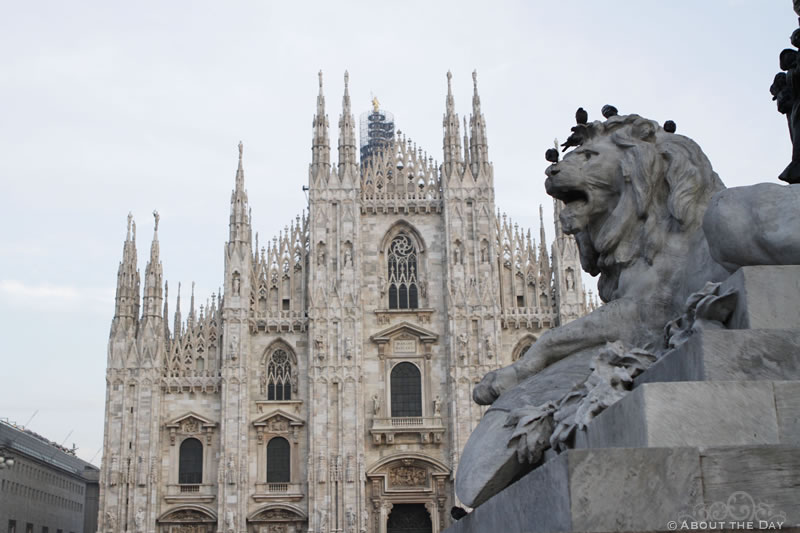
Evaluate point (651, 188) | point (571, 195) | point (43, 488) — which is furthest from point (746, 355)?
point (43, 488)

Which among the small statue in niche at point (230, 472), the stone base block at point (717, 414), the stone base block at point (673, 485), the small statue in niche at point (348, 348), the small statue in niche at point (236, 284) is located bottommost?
the stone base block at point (673, 485)

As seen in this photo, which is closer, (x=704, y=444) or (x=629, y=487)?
(x=629, y=487)

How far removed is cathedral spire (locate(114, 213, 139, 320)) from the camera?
93.9 ft

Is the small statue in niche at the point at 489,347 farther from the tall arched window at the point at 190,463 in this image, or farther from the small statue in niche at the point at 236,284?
the tall arched window at the point at 190,463

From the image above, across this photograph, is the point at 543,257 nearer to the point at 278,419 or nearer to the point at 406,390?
the point at 406,390

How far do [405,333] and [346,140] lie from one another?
6.26 metres

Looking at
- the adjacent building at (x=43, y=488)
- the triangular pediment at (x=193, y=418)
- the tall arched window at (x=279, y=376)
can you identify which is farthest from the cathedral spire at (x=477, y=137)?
the adjacent building at (x=43, y=488)

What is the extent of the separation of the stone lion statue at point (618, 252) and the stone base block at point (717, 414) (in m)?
0.78

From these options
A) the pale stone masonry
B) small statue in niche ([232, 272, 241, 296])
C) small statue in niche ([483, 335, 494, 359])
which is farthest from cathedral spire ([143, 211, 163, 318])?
small statue in niche ([483, 335, 494, 359])

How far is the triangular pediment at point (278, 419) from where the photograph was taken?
88.9 feet

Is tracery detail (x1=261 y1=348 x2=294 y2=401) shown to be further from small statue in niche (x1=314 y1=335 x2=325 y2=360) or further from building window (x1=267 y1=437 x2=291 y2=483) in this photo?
building window (x1=267 y1=437 x2=291 y2=483)

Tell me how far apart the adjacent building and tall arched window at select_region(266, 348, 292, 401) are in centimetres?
1390

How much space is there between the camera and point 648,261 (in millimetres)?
3367

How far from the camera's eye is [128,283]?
2894 cm
